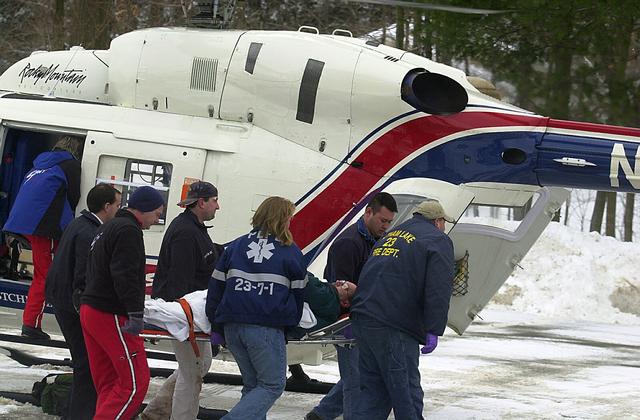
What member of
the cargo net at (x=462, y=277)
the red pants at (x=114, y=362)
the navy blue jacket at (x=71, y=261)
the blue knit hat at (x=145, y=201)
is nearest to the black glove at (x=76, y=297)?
the navy blue jacket at (x=71, y=261)

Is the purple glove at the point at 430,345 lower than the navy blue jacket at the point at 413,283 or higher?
lower

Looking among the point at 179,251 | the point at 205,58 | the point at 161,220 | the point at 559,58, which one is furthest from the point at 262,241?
the point at 559,58

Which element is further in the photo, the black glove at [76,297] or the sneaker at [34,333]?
the sneaker at [34,333]

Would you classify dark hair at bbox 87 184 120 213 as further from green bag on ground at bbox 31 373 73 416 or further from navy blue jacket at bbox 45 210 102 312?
green bag on ground at bbox 31 373 73 416

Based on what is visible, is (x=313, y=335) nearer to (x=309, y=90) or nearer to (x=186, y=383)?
(x=186, y=383)

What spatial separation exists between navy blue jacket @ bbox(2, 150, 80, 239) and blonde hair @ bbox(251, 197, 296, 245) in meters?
2.59

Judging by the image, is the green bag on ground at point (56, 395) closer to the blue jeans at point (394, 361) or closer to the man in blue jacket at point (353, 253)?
the man in blue jacket at point (353, 253)

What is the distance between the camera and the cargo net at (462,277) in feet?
28.7

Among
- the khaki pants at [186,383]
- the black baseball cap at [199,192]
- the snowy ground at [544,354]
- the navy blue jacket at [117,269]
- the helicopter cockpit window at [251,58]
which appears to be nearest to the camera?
the navy blue jacket at [117,269]

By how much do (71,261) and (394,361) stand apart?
231 cm

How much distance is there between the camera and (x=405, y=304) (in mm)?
6312

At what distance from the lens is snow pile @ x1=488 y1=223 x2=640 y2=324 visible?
17156 millimetres

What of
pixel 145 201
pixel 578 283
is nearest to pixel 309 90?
pixel 145 201

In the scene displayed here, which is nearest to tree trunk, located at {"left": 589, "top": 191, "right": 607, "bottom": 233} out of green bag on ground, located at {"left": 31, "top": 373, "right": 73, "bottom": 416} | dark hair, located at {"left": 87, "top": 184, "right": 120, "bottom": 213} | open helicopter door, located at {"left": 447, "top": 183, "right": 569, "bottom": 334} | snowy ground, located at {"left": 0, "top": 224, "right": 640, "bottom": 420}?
snowy ground, located at {"left": 0, "top": 224, "right": 640, "bottom": 420}
